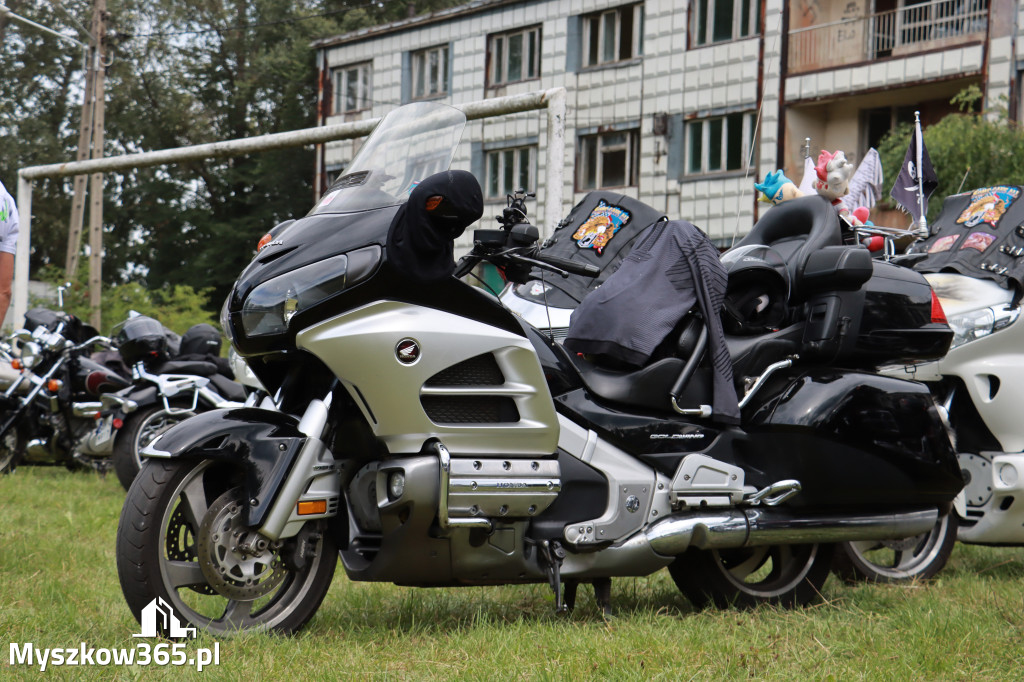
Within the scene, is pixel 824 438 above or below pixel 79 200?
below

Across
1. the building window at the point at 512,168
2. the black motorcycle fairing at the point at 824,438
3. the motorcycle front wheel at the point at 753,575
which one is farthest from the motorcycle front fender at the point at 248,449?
the building window at the point at 512,168

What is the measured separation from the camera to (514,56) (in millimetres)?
26172

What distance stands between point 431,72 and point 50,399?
19.7m

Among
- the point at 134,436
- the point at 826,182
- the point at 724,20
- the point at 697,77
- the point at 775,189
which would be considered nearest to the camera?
the point at 826,182

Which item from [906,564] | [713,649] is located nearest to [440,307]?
[713,649]

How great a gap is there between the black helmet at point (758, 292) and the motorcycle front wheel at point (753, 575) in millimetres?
877

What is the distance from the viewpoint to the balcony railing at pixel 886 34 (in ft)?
66.8

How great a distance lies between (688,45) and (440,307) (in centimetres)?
2068

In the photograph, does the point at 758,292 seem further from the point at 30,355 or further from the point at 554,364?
the point at 30,355

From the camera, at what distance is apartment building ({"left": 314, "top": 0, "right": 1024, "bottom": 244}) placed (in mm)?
20453

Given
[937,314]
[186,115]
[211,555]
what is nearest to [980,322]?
[937,314]

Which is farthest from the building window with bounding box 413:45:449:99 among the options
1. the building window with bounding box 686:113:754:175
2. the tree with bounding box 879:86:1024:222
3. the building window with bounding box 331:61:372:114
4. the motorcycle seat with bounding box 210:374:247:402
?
the motorcycle seat with bounding box 210:374:247:402

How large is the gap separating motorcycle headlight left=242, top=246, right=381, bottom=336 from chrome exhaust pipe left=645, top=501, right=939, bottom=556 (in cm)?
139

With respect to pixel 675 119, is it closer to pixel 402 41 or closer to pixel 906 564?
pixel 402 41
